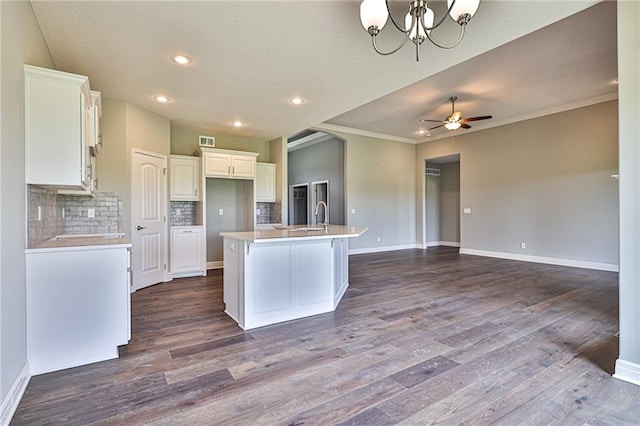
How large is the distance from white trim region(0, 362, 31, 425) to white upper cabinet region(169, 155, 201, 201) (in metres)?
3.52

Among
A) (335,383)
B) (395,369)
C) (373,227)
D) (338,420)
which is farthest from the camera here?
(373,227)

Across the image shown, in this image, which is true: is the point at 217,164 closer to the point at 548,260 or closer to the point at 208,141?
the point at 208,141

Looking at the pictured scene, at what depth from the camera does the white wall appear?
1691 mm

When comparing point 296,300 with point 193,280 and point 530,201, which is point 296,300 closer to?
point 193,280

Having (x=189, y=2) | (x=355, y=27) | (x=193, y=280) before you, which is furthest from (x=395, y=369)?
(x=193, y=280)

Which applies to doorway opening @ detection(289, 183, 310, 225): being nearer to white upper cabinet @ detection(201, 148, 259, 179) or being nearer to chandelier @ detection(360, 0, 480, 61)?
white upper cabinet @ detection(201, 148, 259, 179)

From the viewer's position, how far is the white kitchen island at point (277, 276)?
291 centimetres

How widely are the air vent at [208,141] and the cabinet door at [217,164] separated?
0.62 metres

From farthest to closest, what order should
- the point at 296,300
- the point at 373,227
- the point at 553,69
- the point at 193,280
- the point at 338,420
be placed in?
the point at 373,227 < the point at 193,280 < the point at 553,69 < the point at 296,300 < the point at 338,420

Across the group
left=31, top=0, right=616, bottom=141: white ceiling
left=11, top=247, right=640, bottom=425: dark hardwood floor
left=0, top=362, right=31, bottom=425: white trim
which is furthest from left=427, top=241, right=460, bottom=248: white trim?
left=0, top=362, right=31, bottom=425: white trim

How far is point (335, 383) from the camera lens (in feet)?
6.51

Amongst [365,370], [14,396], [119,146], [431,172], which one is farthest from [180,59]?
[431,172]

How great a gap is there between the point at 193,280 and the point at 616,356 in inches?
197

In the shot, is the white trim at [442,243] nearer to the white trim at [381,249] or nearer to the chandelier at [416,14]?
the white trim at [381,249]
